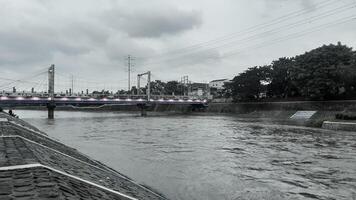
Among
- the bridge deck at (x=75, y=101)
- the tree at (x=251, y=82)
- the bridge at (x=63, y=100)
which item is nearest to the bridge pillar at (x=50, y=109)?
the bridge at (x=63, y=100)

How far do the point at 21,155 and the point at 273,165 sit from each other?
1387cm

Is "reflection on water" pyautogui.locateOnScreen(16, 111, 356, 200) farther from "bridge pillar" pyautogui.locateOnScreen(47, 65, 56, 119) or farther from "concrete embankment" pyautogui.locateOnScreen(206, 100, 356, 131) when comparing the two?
"bridge pillar" pyautogui.locateOnScreen(47, 65, 56, 119)

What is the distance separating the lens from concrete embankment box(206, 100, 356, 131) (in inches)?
2537

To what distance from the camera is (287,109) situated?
8025 cm

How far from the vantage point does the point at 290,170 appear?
18.3 meters

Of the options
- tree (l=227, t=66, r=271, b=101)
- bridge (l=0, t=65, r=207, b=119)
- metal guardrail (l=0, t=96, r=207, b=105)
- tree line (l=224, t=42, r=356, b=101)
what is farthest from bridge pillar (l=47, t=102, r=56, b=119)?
tree line (l=224, t=42, r=356, b=101)

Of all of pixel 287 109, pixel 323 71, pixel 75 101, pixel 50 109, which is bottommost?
pixel 50 109

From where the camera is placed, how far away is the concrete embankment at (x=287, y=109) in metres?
64.4

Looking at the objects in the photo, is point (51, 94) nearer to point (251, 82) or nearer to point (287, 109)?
point (251, 82)

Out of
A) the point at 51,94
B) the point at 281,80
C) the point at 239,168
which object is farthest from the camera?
the point at 281,80

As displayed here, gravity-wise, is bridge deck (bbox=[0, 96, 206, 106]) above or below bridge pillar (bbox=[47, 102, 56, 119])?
above

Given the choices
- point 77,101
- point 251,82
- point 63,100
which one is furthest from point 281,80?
point 63,100

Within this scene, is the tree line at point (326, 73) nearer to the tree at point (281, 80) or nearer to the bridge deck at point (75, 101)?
the tree at point (281, 80)

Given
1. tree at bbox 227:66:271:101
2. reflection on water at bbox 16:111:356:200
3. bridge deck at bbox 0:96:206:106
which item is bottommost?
reflection on water at bbox 16:111:356:200
